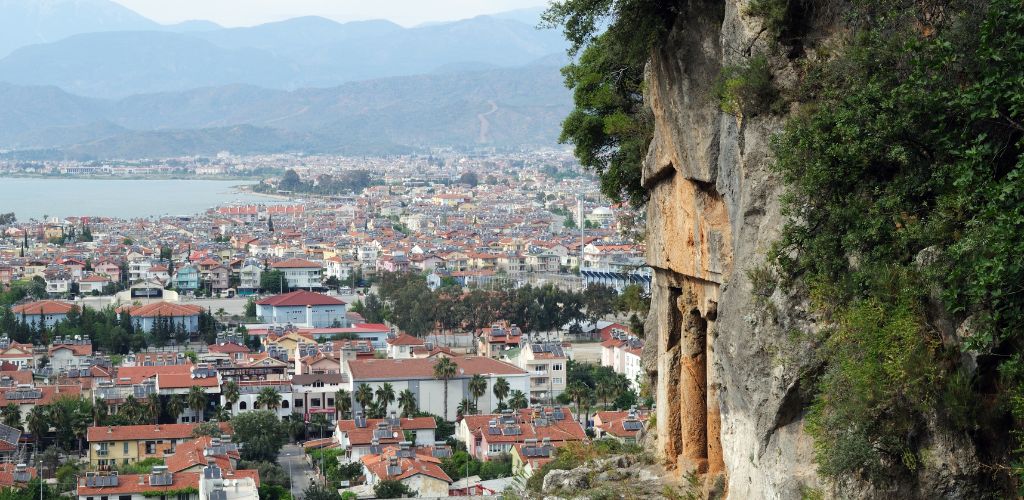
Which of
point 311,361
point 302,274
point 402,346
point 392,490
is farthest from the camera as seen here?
point 302,274

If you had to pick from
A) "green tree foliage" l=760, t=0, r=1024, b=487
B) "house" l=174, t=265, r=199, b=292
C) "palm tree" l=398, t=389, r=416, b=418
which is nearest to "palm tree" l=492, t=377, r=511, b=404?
"palm tree" l=398, t=389, r=416, b=418

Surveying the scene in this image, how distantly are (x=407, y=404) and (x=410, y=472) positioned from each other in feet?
27.2

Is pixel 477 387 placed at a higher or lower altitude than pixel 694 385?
lower

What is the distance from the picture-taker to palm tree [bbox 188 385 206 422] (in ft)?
128

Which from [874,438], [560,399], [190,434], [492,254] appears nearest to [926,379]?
[874,438]

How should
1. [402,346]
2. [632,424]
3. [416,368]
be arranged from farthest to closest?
[402,346], [416,368], [632,424]

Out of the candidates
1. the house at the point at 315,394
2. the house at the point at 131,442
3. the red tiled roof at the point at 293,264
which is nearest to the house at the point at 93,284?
the red tiled roof at the point at 293,264

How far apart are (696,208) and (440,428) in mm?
28708

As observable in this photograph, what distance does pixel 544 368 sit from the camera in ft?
149

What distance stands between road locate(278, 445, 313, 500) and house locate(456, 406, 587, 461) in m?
3.69

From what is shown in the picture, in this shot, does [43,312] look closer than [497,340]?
No

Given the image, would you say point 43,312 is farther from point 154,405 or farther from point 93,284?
point 154,405

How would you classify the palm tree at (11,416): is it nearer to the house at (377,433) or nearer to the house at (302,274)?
the house at (377,433)

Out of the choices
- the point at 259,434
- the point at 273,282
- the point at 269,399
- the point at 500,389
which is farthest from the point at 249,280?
the point at 259,434
